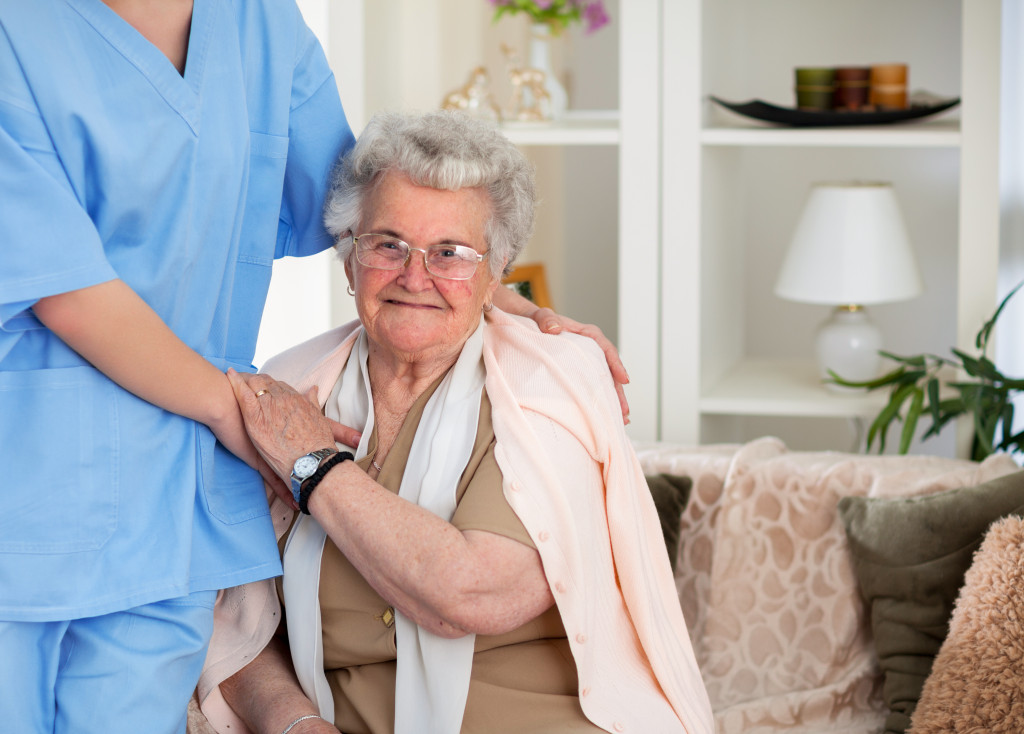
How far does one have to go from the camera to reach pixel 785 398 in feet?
9.00

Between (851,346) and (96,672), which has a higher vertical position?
(851,346)

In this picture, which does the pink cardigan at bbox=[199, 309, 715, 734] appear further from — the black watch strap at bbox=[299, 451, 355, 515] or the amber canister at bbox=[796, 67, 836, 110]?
the amber canister at bbox=[796, 67, 836, 110]

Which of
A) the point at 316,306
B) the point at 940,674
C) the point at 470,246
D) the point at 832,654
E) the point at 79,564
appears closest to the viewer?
the point at 79,564

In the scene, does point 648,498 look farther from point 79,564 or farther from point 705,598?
point 79,564

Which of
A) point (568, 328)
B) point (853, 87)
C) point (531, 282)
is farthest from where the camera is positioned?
point (531, 282)

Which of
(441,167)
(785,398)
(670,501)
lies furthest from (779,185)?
(441,167)

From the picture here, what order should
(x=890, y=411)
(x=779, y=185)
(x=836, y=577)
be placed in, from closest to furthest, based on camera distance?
(x=836, y=577)
(x=890, y=411)
(x=779, y=185)

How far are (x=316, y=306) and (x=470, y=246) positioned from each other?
4.33 ft

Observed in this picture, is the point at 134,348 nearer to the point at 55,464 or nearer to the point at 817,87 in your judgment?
the point at 55,464

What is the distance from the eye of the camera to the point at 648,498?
5.28 feet

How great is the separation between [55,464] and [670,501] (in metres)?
1.27

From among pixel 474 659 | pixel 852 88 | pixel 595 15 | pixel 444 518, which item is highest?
pixel 595 15

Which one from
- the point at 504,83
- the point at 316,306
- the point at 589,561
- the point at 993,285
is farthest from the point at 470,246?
the point at 504,83

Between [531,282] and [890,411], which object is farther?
[531,282]
